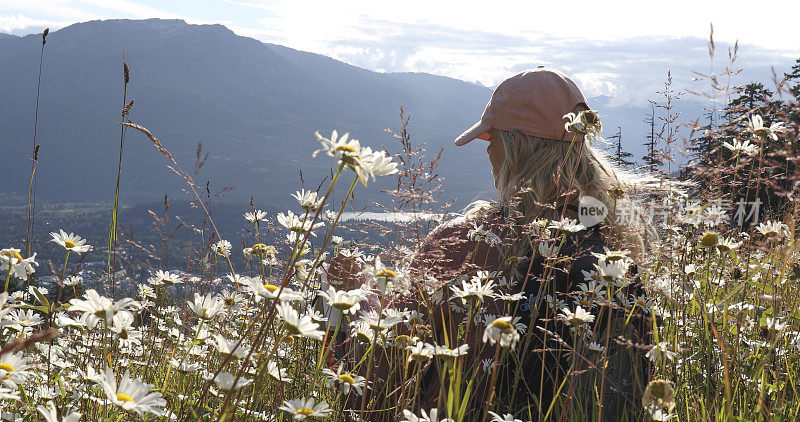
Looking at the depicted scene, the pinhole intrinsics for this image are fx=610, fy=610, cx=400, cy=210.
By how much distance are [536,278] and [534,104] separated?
46.2 inches

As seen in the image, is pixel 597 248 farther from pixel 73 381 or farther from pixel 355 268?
pixel 73 381

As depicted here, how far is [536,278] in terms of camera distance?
1.49 m

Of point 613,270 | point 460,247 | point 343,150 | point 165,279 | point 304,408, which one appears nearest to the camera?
point 343,150

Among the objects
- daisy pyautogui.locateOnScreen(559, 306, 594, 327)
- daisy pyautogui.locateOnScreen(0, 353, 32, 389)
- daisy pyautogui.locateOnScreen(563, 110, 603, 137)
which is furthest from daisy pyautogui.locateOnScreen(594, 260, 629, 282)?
daisy pyautogui.locateOnScreen(0, 353, 32, 389)

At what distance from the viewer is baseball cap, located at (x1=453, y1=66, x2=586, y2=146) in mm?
2455

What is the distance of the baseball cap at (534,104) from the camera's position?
246 cm

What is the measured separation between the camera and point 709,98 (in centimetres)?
191

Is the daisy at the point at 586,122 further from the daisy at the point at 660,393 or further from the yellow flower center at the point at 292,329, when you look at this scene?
the yellow flower center at the point at 292,329

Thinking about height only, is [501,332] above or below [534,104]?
below

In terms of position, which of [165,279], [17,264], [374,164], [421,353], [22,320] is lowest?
[165,279]

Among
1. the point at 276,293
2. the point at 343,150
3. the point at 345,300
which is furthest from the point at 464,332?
the point at 343,150

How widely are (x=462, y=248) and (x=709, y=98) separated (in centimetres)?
97

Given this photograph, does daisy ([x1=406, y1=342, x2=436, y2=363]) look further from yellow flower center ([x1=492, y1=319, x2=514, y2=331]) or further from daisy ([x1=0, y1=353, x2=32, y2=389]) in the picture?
daisy ([x1=0, y1=353, x2=32, y2=389])

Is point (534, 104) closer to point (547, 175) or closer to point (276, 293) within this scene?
point (547, 175)
